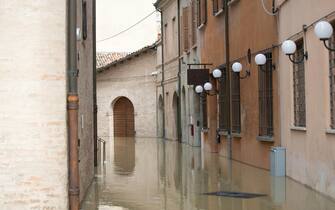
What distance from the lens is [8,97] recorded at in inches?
407

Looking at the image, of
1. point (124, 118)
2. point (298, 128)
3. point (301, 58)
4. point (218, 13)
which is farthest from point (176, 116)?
point (301, 58)

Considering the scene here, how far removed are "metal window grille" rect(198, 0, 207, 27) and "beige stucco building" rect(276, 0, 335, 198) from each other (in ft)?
31.5

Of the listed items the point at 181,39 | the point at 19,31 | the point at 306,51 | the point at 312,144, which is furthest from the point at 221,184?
the point at 181,39

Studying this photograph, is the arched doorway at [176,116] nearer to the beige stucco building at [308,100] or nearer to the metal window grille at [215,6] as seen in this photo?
the metal window grille at [215,6]

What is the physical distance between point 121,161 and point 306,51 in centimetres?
1082

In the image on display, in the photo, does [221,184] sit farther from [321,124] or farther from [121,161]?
[121,161]

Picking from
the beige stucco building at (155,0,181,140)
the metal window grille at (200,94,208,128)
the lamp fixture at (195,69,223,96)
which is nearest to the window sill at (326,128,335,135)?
the lamp fixture at (195,69,223,96)

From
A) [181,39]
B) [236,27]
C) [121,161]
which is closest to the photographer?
[236,27]

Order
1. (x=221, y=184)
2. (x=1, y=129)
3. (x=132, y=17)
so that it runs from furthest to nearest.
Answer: (x=132, y=17) < (x=221, y=184) < (x=1, y=129)

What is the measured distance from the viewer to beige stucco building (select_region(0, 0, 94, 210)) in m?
10.3

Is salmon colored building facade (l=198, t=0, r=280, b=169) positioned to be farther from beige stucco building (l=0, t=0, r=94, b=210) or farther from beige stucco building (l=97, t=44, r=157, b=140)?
beige stucco building (l=97, t=44, r=157, b=140)

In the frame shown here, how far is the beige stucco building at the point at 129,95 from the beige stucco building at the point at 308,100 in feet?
87.4

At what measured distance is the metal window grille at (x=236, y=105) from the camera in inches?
823

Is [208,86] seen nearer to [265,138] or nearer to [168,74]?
[265,138]
